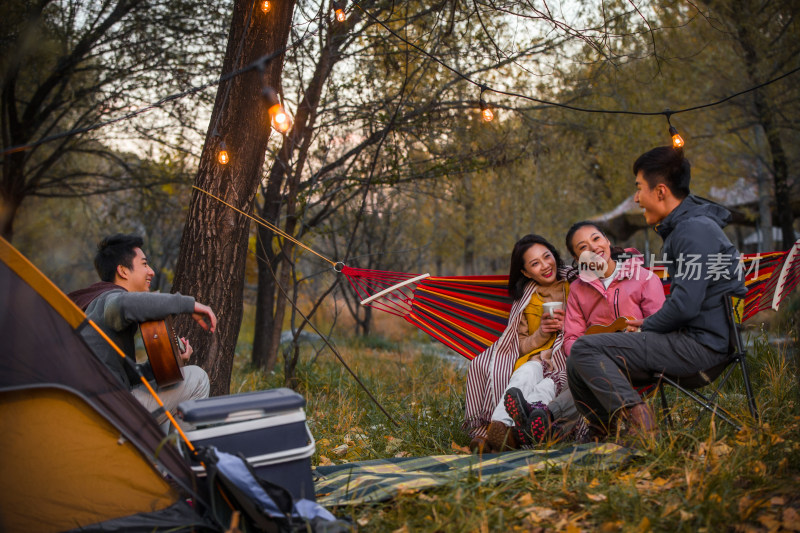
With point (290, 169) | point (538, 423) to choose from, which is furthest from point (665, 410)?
point (290, 169)

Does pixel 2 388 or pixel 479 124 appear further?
pixel 479 124

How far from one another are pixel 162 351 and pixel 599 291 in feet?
6.00

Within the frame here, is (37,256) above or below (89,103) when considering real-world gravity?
below

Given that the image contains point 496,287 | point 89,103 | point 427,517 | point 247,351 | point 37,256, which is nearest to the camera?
point 427,517

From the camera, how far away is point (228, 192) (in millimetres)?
3135

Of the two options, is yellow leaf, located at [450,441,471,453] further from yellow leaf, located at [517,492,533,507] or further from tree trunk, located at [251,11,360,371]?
tree trunk, located at [251,11,360,371]

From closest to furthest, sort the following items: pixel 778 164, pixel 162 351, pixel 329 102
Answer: pixel 162 351
pixel 329 102
pixel 778 164

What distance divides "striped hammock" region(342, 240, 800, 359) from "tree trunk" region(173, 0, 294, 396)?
0.61 meters

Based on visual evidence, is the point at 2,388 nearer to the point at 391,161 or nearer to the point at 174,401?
the point at 174,401

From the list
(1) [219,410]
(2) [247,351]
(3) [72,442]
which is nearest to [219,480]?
(1) [219,410]

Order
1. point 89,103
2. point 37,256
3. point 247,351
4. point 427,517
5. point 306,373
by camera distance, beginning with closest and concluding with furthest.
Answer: point 427,517 → point 306,373 → point 89,103 → point 247,351 → point 37,256

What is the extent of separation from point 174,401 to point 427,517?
116cm

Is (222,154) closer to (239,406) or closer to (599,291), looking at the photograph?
(239,406)

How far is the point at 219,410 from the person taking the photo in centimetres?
183
